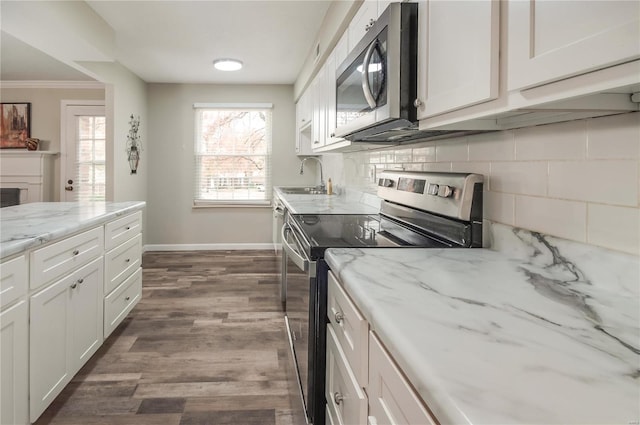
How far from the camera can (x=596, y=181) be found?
99cm

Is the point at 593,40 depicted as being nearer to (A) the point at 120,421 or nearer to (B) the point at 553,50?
(B) the point at 553,50

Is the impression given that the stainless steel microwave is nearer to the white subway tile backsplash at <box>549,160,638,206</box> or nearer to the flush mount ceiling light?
the white subway tile backsplash at <box>549,160,638,206</box>

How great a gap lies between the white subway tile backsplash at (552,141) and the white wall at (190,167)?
15.4 feet

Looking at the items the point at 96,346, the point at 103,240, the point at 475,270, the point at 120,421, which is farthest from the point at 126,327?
the point at 475,270

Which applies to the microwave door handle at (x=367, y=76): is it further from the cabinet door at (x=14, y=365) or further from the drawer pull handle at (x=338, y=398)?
the cabinet door at (x=14, y=365)

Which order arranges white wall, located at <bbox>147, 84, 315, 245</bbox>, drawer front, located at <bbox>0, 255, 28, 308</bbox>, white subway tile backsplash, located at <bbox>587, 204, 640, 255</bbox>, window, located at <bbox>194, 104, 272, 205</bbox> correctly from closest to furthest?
white subway tile backsplash, located at <bbox>587, 204, 640, 255</bbox> → drawer front, located at <bbox>0, 255, 28, 308</bbox> → white wall, located at <bbox>147, 84, 315, 245</bbox> → window, located at <bbox>194, 104, 272, 205</bbox>

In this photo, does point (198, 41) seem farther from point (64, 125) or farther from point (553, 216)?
point (553, 216)

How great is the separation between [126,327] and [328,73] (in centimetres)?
236

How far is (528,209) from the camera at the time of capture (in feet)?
4.02

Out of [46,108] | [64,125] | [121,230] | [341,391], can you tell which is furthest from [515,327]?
[46,108]

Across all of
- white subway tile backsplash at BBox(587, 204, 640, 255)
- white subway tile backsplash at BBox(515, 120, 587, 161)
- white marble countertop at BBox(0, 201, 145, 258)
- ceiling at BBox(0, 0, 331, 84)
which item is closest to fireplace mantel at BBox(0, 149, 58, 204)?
ceiling at BBox(0, 0, 331, 84)

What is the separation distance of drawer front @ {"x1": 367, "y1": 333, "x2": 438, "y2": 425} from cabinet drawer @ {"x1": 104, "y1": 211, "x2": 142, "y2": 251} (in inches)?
82.8

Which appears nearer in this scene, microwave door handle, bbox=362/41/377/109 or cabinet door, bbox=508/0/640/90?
cabinet door, bbox=508/0/640/90

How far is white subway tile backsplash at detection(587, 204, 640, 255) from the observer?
2.92 feet
